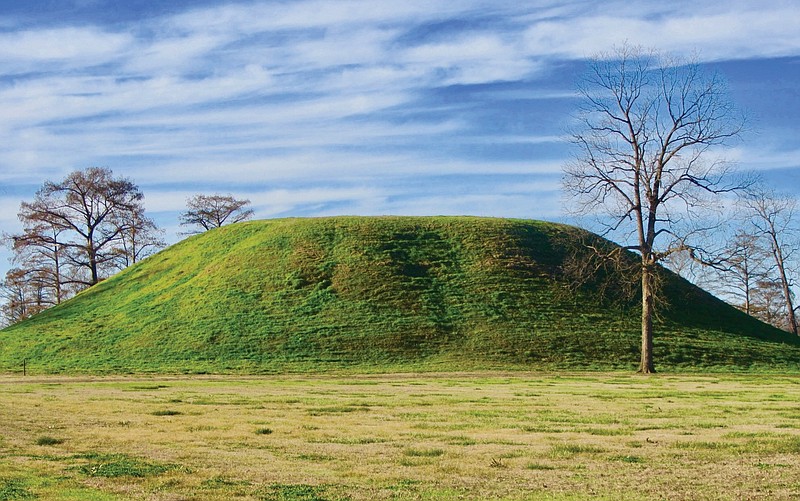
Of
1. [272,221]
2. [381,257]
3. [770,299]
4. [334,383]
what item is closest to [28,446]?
[334,383]

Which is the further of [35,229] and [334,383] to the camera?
[35,229]

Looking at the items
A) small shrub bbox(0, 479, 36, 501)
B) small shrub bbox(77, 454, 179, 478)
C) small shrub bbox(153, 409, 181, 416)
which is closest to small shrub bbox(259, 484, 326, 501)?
small shrub bbox(77, 454, 179, 478)

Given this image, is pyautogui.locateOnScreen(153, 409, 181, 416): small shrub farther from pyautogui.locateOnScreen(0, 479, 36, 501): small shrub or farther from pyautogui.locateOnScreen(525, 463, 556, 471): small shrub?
pyautogui.locateOnScreen(525, 463, 556, 471): small shrub

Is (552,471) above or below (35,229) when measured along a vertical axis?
below

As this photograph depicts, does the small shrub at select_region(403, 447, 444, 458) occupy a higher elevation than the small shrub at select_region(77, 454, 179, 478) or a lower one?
lower

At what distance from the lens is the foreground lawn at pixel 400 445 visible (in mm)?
12117

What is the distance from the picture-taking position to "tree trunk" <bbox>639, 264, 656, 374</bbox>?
4525 cm

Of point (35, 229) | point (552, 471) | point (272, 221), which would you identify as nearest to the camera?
point (552, 471)

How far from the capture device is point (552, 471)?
1354 centimetres

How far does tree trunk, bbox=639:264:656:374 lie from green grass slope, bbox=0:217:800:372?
172 inches

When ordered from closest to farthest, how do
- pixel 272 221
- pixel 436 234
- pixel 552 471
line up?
pixel 552 471 < pixel 436 234 < pixel 272 221

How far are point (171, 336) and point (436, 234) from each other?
1021 inches

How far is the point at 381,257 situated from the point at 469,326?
1292 cm

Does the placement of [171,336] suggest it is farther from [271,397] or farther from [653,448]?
[653,448]
